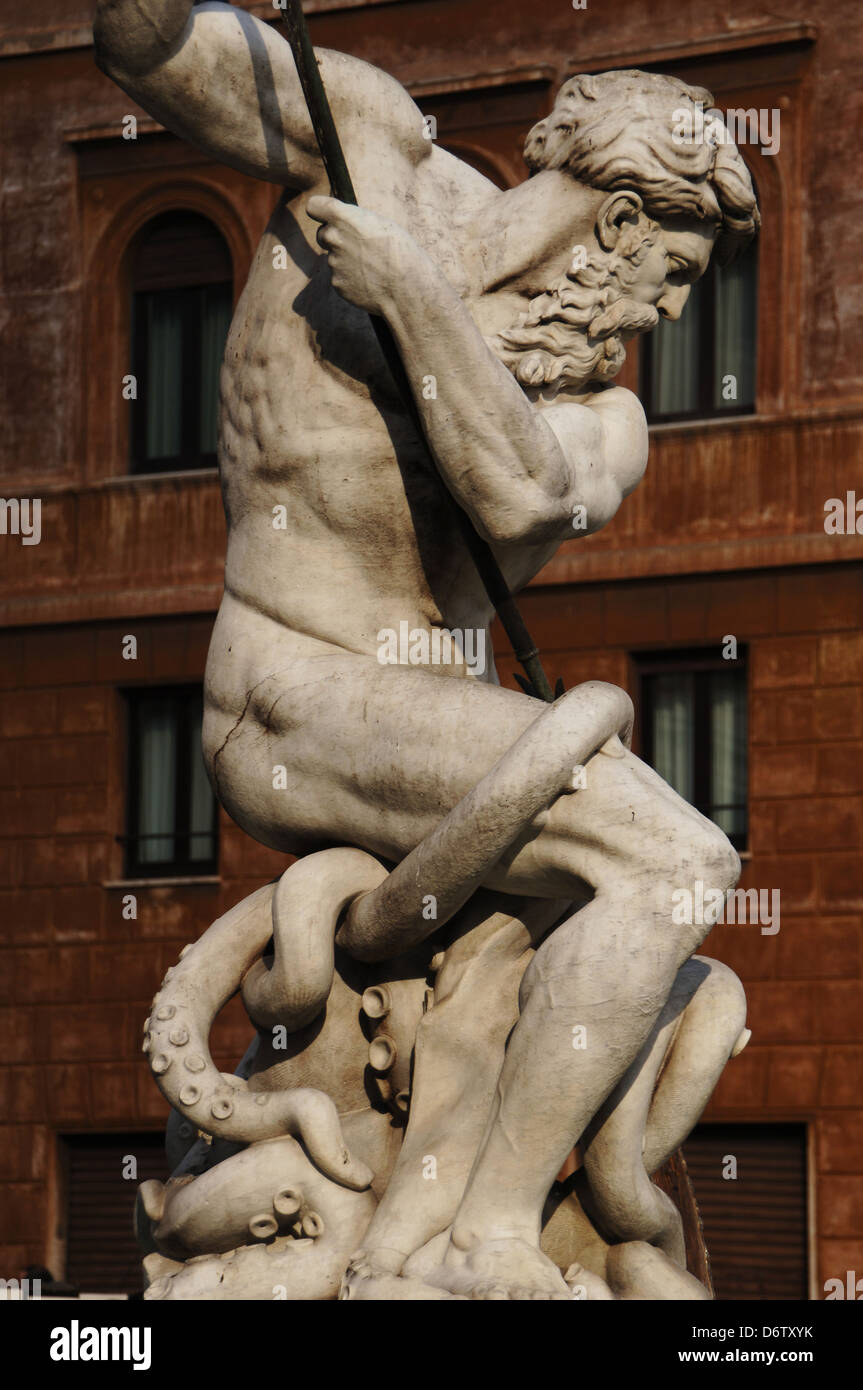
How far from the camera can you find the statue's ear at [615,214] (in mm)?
6715

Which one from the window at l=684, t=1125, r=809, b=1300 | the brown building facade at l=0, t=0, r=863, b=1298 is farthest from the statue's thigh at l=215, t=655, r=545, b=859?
the brown building facade at l=0, t=0, r=863, b=1298

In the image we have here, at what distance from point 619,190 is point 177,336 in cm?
1998

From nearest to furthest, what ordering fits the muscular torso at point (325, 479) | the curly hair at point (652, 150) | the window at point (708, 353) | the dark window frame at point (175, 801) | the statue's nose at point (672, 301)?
the muscular torso at point (325, 479) → the curly hair at point (652, 150) → the statue's nose at point (672, 301) → the window at point (708, 353) → the dark window frame at point (175, 801)

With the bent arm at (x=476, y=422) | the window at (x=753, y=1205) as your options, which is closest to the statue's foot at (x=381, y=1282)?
the bent arm at (x=476, y=422)

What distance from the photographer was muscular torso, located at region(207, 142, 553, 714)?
21.6 ft

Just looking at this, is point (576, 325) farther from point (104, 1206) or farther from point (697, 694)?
point (104, 1206)

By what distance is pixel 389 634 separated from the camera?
21.8ft

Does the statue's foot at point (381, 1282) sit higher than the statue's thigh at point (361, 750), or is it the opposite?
the statue's thigh at point (361, 750)

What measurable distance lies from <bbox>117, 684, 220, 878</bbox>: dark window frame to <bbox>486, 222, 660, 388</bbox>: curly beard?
18.4 m

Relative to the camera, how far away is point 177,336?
86.8ft
